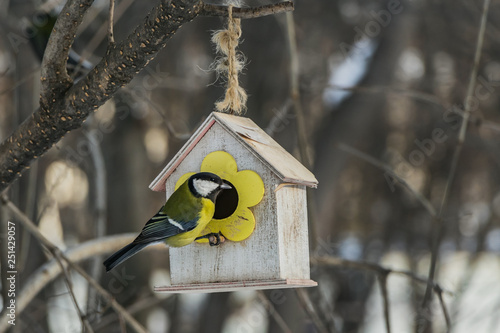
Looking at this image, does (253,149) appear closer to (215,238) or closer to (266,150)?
(266,150)

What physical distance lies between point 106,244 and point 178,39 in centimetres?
447

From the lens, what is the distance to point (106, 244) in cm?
340

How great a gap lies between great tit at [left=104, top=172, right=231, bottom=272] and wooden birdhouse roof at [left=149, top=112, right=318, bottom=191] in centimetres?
19

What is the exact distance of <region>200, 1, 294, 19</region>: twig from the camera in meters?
2.00

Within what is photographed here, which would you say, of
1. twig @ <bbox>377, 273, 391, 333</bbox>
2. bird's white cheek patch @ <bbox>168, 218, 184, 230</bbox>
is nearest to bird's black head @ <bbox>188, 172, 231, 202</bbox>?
bird's white cheek patch @ <bbox>168, 218, 184, 230</bbox>

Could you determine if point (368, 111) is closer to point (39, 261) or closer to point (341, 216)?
point (39, 261)

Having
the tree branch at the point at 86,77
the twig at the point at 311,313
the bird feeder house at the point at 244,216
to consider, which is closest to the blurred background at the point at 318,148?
the twig at the point at 311,313

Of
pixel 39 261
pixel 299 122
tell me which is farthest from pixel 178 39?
pixel 299 122

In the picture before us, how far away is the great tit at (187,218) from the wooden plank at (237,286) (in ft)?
0.61

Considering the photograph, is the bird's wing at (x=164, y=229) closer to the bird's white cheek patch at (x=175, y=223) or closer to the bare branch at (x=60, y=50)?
the bird's white cheek patch at (x=175, y=223)

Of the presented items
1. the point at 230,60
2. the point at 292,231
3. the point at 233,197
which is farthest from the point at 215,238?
the point at 230,60

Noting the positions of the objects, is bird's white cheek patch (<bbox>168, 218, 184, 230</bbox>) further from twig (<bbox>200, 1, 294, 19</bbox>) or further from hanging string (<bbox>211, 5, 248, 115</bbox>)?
twig (<bbox>200, 1, 294, 19</bbox>)

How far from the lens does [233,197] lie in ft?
8.46

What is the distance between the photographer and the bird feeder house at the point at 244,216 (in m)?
2.41
